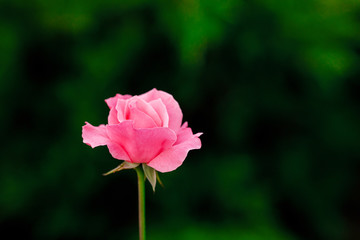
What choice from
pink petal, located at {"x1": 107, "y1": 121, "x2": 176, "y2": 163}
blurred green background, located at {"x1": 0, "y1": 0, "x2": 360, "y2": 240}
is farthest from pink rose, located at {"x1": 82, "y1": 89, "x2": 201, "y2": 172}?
blurred green background, located at {"x1": 0, "y1": 0, "x2": 360, "y2": 240}

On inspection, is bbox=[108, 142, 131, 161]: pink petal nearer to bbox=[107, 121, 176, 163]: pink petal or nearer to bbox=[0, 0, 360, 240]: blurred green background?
bbox=[107, 121, 176, 163]: pink petal

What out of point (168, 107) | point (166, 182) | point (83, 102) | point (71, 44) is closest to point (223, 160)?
point (166, 182)

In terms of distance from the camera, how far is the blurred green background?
1.24 meters

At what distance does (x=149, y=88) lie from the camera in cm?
126

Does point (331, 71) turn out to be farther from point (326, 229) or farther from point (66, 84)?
point (66, 84)

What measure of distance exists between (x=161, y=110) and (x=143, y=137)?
4cm

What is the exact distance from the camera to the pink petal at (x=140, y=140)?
26 cm

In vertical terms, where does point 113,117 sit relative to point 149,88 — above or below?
below

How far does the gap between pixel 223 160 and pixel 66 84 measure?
20.5 inches

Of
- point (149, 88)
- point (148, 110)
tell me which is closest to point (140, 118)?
point (148, 110)

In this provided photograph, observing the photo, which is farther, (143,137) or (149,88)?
(149,88)

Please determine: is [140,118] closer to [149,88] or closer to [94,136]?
[94,136]

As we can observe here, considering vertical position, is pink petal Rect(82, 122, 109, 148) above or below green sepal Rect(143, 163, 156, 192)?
above

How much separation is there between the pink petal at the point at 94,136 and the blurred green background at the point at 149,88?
0.88 m
